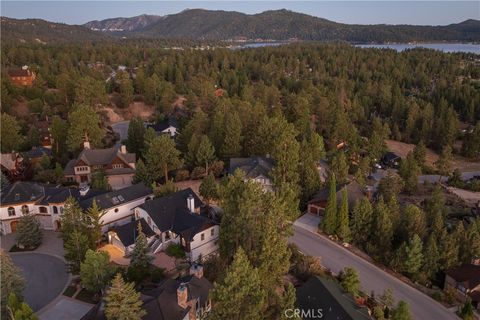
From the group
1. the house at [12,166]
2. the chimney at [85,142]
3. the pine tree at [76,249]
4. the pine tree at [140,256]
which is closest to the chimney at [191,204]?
the pine tree at [140,256]

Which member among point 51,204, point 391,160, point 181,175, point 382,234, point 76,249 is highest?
point 51,204

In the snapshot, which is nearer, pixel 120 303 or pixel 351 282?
pixel 120 303

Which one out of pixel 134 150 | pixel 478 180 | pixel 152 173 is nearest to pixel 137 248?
pixel 152 173

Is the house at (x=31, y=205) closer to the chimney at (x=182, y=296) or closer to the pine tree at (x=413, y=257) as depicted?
the chimney at (x=182, y=296)

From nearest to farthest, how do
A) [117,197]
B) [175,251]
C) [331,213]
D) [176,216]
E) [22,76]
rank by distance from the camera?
[175,251] → [176,216] → [331,213] → [117,197] → [22,76]

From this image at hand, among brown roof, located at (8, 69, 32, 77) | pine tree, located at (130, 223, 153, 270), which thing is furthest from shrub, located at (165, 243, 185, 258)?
brown roof, located at (8, 69, 32, 77)

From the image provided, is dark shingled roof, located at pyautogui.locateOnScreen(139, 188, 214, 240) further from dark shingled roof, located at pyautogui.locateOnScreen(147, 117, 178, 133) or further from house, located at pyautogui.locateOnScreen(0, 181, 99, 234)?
dark shingled roof, located at pyautogui.locateOnScreen(147, 117, 178, 133)

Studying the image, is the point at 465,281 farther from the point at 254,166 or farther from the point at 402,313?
the point at 254,166

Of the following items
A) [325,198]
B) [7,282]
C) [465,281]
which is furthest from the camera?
[325,198]

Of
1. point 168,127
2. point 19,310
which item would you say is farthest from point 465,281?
point 168,127
